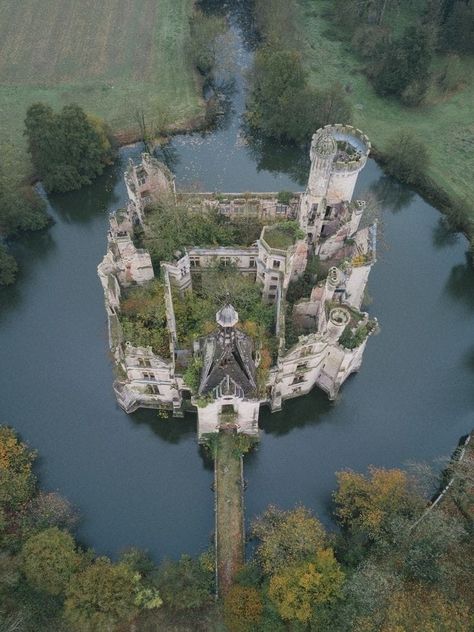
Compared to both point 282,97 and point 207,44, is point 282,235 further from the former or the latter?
point 207,44

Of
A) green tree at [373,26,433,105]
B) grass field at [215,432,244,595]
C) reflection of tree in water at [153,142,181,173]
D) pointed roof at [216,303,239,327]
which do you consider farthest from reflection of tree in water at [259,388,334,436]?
green tree at [373,26,433,105]

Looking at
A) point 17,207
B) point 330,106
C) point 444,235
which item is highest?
point 330,106

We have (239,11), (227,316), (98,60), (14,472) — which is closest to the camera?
(227,316)

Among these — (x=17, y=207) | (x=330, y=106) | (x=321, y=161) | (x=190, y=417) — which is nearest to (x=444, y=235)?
(x=330, y=106)

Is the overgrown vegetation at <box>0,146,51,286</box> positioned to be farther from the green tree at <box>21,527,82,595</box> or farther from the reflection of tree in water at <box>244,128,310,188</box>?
the green tree at <box>21,527,82,595</box>

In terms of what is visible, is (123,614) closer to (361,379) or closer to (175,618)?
(175,618)

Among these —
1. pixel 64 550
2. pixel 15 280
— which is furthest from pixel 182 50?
pixel 64 550

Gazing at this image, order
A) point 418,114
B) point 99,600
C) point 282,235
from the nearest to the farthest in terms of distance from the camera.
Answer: point 99,600, point 282,235, point 418,114

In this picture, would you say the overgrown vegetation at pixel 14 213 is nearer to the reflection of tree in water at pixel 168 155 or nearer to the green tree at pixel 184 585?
the reflection of tree in water at pixel 168 155
